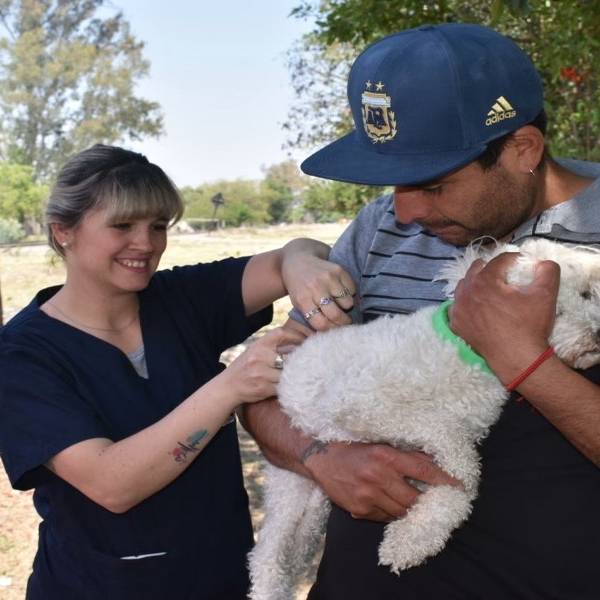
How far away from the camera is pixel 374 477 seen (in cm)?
175

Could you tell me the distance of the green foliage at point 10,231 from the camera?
22134 millimetres

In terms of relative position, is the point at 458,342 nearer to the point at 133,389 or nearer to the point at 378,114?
the point at 378,114

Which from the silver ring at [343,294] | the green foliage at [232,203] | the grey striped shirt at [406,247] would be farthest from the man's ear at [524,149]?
the green foliage at [232,203]

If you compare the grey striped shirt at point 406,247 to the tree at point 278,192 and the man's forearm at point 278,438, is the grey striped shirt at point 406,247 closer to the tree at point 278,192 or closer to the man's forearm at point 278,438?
the man's forearm at point 278,438

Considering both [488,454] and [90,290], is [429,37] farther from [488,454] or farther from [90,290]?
[90,290]

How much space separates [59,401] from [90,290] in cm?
48

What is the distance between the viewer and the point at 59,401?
211 centimetres

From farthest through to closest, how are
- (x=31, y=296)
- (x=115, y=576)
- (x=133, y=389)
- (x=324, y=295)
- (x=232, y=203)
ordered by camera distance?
(x=232, y=203), (x=31, y=296), (x=133, y=389), (x=115, y=576), (x=324, y=295)

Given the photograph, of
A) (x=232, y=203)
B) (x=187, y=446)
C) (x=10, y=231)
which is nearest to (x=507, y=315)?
(x=187, y=446)

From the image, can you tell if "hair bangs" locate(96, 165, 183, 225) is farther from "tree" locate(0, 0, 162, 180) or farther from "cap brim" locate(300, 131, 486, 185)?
"tree" locate(0, 0, 162, 180)

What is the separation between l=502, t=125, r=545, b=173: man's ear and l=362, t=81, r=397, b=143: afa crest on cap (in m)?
0.31

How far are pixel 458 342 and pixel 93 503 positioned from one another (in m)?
1.25

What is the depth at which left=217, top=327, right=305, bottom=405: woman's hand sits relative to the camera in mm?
2006

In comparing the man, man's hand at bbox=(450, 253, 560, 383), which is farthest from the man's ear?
man's hand at bbox=(450, 253, 560, 383)
